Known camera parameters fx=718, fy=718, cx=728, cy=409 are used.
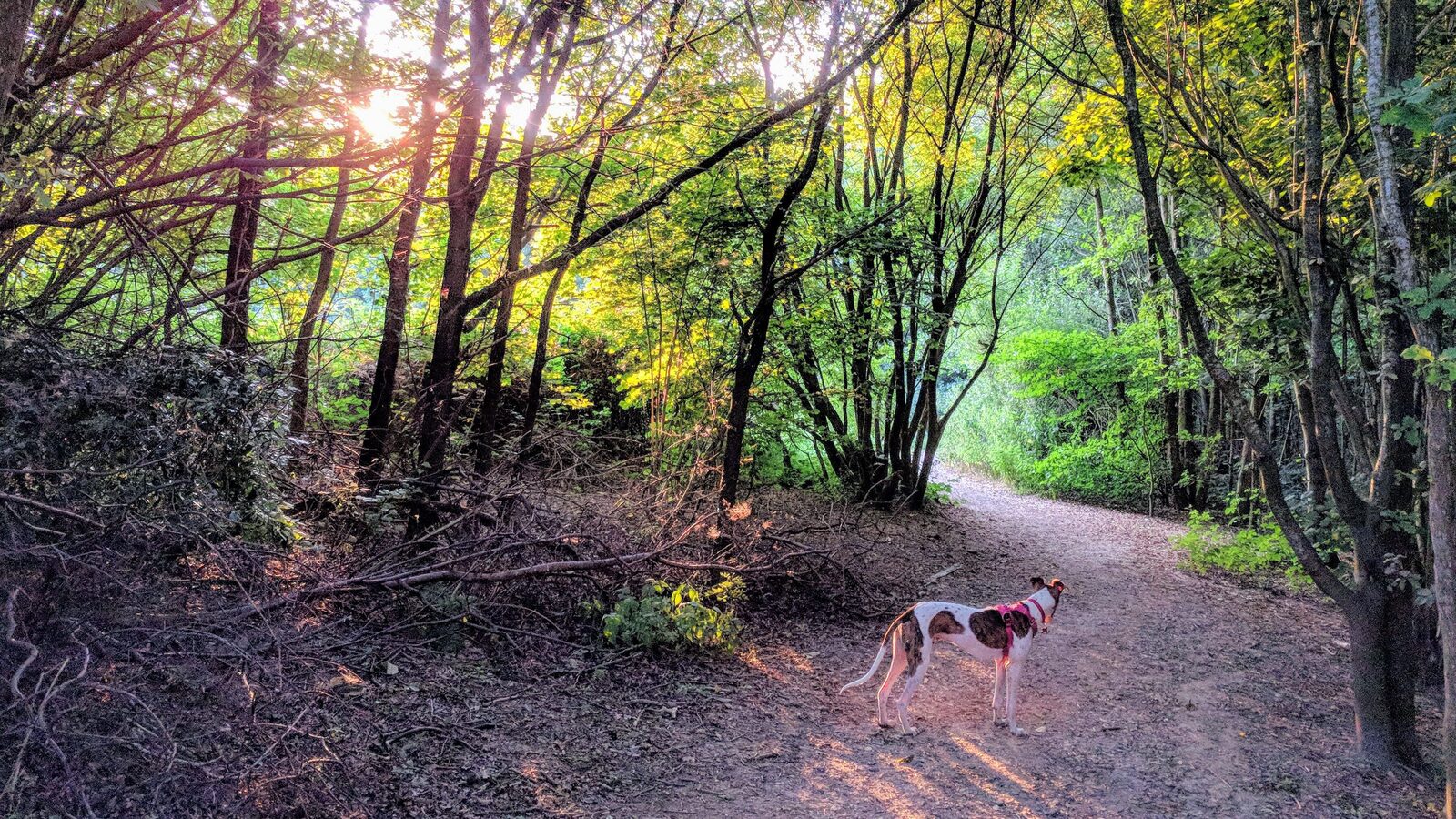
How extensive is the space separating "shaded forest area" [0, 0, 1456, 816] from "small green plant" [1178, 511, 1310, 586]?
0.08 metres

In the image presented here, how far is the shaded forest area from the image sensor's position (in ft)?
10.1

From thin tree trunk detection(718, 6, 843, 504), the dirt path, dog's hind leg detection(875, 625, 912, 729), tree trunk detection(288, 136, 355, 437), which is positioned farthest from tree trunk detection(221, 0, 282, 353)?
thin tree trunk detection(718, 6, 843, 504)

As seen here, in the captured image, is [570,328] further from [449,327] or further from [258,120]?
[258,120]

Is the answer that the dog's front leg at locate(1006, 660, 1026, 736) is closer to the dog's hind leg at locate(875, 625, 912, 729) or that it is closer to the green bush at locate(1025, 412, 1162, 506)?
the dog's hind leg at locate(875, 625, 912, 729)

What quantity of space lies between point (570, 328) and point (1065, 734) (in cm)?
857

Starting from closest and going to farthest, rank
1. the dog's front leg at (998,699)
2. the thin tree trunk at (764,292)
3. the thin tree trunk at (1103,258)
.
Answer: the dog's front leg at (998,699)
the thin tree trunk at (764,292)
the thin tree trunk at (1103,258)

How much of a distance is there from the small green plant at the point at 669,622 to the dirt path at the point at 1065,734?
349 millimetres

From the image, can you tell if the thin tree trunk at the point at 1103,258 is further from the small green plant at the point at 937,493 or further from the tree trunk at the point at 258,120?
the tree trunk at the point at 258,120

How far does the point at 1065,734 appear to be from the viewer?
16.1 ft

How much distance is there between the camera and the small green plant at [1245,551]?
310 inches

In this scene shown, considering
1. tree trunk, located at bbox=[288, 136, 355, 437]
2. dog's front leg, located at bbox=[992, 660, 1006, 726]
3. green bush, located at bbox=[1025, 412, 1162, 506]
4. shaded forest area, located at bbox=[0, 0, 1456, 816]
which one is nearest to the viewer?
shaded forest area, located at bbox=[0, 0, 1456, 816]

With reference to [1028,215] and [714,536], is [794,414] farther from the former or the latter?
[1028,215]

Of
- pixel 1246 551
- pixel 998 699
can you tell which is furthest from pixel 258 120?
pixel 1246 551

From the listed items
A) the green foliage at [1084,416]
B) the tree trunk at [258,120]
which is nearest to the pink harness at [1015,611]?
the tree trunk at [258,120]
